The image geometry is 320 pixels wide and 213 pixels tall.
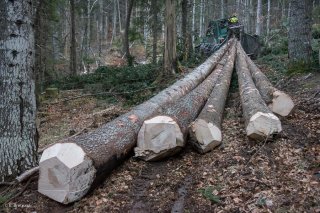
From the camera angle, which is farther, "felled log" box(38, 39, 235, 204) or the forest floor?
"felled log" box(38, 39, 235, 204)

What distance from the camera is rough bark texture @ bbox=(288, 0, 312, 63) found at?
9.57 m

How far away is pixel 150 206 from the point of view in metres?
3.66

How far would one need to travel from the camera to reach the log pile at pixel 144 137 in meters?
3.71

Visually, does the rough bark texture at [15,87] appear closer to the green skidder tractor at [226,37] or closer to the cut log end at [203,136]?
the cut log end at [203,136]

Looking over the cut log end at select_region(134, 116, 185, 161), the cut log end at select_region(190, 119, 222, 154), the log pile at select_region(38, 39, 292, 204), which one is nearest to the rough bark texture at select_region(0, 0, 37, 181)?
the log pile at select_region(38, 39, 292, 204)

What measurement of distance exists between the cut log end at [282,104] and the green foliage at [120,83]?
167 inches

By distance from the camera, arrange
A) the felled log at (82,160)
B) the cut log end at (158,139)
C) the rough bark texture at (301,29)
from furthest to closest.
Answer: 1. the rough bark texture at (301,29)
2. the cut log end at (158,139)
3. the felled log at (82,160)

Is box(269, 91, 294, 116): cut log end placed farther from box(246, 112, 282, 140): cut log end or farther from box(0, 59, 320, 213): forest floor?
box(246, 112, 282, 140): cut log end

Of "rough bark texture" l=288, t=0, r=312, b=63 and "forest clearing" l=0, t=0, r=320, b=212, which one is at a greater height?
"rough bark texture" l=288, t=0, r=312, b=63

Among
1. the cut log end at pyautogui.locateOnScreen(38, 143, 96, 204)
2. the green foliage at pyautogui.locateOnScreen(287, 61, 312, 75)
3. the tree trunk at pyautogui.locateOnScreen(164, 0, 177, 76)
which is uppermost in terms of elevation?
the tree trunk at pyautogui.locateOnScreen(164, 0, 177, 76)


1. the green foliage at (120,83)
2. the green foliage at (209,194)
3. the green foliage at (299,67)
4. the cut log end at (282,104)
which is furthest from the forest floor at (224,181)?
the green foliage at (120,83)

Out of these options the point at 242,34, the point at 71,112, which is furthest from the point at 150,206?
the point at 242,34

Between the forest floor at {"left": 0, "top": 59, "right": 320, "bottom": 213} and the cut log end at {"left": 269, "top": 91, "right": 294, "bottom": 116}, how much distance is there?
0.31 m

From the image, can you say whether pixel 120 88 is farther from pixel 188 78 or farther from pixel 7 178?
pixel 7 178
